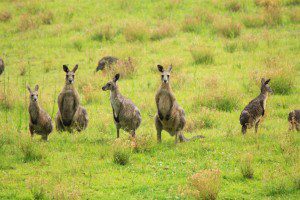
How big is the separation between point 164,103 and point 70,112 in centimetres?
262

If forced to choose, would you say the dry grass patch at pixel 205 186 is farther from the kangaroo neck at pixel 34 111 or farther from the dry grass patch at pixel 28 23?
the dry grass patch at pixel 28 23

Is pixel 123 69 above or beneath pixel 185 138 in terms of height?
above

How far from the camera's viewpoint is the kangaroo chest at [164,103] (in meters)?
13.7

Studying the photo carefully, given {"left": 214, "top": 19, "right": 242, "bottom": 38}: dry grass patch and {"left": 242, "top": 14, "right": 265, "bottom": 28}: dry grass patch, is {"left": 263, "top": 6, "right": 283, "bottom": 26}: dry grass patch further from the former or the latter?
{"left": 214, "top": 19, "right": 242, "bottom": 38}: dry grass patch

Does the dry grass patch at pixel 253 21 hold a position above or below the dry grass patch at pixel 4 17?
below

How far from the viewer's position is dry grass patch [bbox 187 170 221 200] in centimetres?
1012

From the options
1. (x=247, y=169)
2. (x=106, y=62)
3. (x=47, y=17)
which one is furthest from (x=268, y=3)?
(x=247, y=169)

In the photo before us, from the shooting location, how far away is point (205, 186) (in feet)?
33.2

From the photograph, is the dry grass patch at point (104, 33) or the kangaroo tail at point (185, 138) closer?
the kangaroo tail at point (185, 138)

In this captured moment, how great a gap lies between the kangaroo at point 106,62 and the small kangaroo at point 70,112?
5418mm

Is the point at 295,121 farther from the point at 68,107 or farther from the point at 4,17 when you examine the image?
the point at 4,17

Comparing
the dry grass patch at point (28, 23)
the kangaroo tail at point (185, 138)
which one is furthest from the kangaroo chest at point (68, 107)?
the dry grass patch at point (28, 23)

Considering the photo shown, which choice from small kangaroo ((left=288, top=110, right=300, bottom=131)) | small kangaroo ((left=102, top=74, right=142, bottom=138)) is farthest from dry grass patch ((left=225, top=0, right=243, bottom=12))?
small kangaroo ((left=102, top=74, right=142, bottom=138))

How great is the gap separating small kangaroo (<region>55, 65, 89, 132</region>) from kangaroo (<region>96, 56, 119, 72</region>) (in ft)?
17.8
